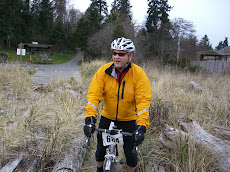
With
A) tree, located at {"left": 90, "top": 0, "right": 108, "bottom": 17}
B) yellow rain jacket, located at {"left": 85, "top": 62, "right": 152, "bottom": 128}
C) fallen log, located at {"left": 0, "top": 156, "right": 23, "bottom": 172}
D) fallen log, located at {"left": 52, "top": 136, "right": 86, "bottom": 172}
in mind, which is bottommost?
fallen log, located at {"left": 52, "top": 136, "right": 86, "bottom": 172}

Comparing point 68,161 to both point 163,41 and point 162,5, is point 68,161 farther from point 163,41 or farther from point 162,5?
point 162,5

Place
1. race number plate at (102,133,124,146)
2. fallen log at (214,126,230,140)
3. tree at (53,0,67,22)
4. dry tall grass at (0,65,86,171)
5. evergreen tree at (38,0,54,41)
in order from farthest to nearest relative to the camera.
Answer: tree at (53,0,67,22) → evergreen tree at (38,0,54,41) → fallen log at (214,126,230,140) → dry tall grass at (0,65,86,171) → race number plate at (102,133,124,146)

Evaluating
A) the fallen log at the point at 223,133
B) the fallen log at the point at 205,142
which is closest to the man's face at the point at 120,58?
the fallen log at the point at 205,142

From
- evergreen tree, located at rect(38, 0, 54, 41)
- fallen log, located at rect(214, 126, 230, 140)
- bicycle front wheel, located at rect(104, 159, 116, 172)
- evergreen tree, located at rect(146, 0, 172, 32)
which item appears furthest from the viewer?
evergreen tree, located at rect(38, 0, 54, 41)

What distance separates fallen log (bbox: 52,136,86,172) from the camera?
257 centimetres

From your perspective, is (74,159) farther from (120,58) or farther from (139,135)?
(120,58)

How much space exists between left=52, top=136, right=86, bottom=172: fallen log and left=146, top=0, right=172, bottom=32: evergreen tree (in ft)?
129

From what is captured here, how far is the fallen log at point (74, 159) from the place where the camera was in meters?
2.57

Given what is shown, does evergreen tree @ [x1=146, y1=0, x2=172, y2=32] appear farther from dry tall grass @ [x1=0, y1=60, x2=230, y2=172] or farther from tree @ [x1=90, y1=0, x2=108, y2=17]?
dry tall grass @ [x1=0, y1=60, x2=230, y2=172]

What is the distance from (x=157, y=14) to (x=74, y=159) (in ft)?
134

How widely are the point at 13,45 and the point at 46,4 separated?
484 inches

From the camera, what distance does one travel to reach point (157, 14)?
129ft

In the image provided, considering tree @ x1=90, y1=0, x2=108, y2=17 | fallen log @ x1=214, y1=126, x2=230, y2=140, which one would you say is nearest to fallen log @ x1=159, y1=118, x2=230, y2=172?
fallen log @ x1=214, y1=126, x2=230, y2=140

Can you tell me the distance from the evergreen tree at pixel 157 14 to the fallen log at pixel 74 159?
3946 cm
